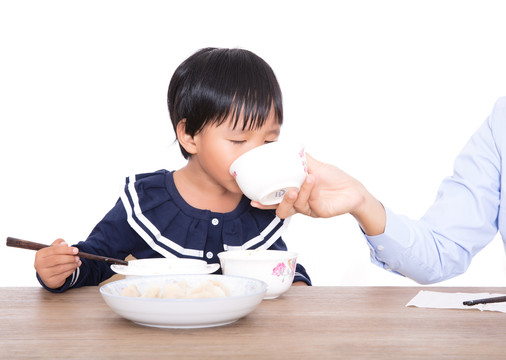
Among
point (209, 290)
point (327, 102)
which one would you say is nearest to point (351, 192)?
point (209, 290)

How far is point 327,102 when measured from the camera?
2699 mm

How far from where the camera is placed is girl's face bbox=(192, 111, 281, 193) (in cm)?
136

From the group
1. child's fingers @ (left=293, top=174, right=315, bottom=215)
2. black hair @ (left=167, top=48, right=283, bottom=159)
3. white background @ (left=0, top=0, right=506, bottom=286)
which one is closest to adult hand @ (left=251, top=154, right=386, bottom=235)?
child's fingers @ (left=293, top=174, right=315, bottom=215)

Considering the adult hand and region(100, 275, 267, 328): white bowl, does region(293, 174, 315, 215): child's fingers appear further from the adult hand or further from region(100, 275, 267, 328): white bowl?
region(100, 275, 267, 328): white bowl

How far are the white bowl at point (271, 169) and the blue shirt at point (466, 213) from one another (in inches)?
12.3

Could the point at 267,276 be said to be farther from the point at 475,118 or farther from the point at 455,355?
the point at 475,118

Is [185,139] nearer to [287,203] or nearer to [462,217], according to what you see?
[287,203]

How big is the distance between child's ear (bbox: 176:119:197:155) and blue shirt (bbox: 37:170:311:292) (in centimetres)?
13

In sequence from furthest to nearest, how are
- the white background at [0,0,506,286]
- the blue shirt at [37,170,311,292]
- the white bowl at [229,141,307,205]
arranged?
1. the white background at [0,0,506,286]
2. the blue shirt at [37,170,311,292]
3. the white bowl at [229,141,307,205]

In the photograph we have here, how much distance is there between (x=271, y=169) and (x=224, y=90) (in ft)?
1.50

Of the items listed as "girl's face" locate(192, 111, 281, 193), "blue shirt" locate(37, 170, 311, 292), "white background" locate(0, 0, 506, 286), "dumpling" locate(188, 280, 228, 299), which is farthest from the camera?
"white background" locate(0, 0, 506, 286)

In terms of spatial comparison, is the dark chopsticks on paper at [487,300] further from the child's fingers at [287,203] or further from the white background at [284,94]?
the white background at [284,94]

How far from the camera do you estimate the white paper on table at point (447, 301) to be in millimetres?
904

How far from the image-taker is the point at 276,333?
2.43 feet
